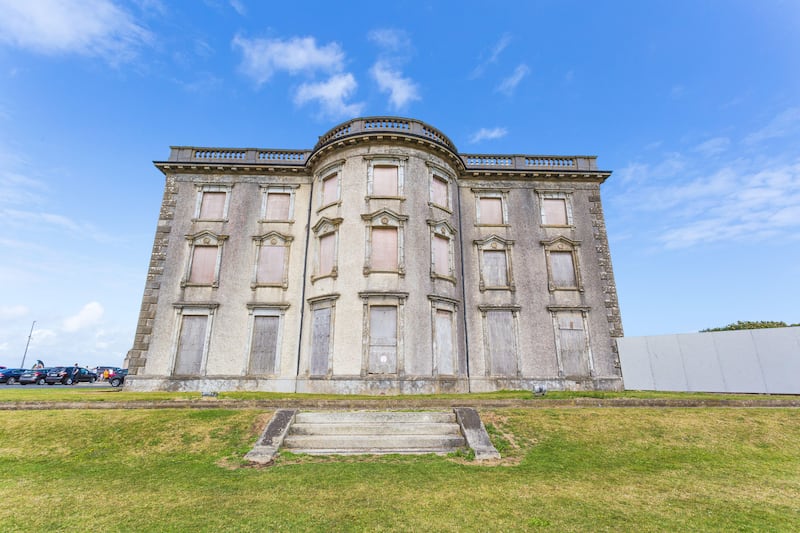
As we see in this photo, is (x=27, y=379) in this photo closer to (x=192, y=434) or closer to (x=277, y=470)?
(x=192, y=434)

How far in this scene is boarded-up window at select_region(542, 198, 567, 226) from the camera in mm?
21484

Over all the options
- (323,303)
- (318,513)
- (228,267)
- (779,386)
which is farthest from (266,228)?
(779,386)

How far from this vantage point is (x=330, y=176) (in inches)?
786

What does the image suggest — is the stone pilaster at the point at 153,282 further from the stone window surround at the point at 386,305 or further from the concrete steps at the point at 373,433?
the concrete steps at the point at 373,433

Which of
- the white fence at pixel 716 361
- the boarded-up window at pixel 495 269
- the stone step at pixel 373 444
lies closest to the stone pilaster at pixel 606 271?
the white fence at pixel 716 361

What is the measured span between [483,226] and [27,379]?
3907 centimetres

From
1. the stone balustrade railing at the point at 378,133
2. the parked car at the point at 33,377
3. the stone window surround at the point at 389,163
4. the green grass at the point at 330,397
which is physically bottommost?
the green grass at the point at 330,397

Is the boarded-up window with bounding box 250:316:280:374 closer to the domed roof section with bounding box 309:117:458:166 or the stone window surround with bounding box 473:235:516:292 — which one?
the domed roof section with bounding box 309:117:458:166

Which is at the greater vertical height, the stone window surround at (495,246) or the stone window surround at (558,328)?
the stone window surround at (495,246)

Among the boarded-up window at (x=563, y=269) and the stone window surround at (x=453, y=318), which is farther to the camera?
the boarded-up window at (x=563, y=269)

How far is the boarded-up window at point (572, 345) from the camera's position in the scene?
19141mm

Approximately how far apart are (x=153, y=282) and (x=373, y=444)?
16.0m

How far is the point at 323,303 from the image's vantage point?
58.7 ft

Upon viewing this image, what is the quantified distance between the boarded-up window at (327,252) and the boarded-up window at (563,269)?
11374 mm
